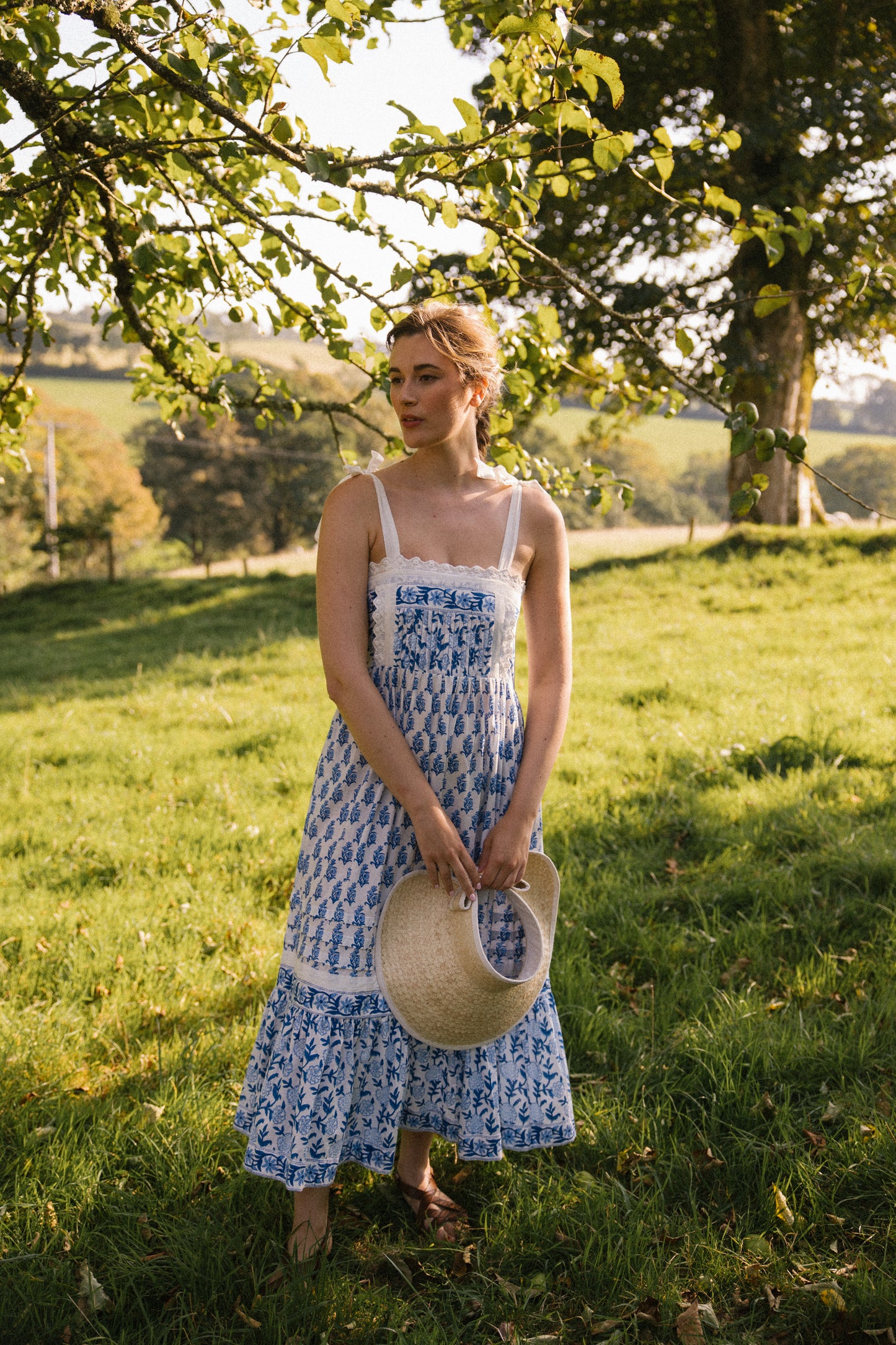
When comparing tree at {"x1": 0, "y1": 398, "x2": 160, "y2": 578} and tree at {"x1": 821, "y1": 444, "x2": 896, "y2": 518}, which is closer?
tree at {"x1": 0, "y1": 398, "x2": 160, "y2": 578}

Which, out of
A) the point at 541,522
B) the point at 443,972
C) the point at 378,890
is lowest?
the point at 443,972

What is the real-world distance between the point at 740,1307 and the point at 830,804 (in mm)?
3027

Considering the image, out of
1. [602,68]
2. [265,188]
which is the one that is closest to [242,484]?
[265,188]

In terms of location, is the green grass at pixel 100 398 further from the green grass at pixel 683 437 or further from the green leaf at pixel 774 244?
the green leaf at pixel 774 244

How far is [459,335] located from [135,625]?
14498 mm

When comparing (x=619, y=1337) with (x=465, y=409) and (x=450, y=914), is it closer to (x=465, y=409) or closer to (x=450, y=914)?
(x=450, y=914)

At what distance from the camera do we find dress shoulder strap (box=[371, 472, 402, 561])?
2.28m

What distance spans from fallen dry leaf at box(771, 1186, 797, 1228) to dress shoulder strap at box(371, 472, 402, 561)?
1977 mm

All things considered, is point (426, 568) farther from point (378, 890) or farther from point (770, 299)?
point (770, 299)

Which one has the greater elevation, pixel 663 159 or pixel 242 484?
pixel 663 159

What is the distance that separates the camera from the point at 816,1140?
8.90 ft

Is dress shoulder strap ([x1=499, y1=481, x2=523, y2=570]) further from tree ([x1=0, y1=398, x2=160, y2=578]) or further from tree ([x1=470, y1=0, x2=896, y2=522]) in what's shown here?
tree ([x1=0, y1=398, x2=160, y2=578])

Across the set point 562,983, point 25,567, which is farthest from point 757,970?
point 25,567

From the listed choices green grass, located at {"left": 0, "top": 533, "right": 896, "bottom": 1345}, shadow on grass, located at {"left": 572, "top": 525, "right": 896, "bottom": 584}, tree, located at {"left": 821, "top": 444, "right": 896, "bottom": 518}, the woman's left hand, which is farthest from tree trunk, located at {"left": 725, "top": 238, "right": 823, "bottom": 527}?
tree, located at {"left": 821, "top": 444, "right": 896, "bottom": 518}
